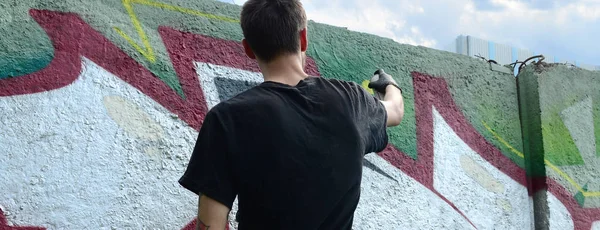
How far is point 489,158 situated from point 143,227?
2210 millimetres

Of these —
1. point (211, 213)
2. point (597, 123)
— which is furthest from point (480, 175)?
point (211, 213)

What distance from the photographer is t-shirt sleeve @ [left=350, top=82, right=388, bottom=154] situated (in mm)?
1807

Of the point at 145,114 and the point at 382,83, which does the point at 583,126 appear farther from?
the point at 145,114

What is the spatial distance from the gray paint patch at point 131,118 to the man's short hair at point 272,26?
99 cm

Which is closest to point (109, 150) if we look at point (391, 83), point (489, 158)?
point (391, 83)

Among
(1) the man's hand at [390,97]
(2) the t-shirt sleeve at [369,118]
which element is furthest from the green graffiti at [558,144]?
(2) the t-shirt sleeve at [369,118]

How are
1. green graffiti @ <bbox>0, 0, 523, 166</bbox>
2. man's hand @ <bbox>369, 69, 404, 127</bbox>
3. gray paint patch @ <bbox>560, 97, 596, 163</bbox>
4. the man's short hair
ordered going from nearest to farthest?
the man's short hair → man's hand @ <bbox>369, 69, 404, 127</bbox> → green graffiti @ <bbox>0, 0, 523, 166</bbox> → gray paint patch @ <bbox>560, 97, 596, 163</bbox>

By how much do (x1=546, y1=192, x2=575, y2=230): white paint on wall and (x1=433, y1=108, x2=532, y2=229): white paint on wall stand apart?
0.14 m

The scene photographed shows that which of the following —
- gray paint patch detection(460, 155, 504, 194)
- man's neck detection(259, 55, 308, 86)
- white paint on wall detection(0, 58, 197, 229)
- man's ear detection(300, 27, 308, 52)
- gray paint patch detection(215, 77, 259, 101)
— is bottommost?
white paint on wall detection(0, 58, 197, 229)

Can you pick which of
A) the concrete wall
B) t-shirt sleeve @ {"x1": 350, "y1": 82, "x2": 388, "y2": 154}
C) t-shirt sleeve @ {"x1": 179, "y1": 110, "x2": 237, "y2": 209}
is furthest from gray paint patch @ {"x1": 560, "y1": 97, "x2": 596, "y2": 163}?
t-shirt sleeve @ {"x1": 179, "y1": 110, "x2": 237, "y2": 209}

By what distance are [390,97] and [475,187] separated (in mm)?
1664

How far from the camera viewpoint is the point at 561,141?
157 inches

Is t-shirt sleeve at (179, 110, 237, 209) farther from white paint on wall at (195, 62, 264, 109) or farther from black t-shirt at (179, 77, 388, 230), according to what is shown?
white paint on wall at (195, 62, 264, 109)

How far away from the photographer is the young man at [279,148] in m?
1.61
